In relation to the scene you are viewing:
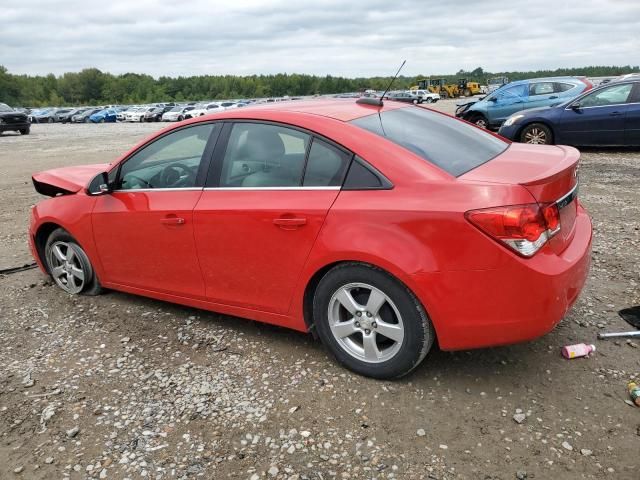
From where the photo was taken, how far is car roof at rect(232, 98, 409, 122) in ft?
11.1

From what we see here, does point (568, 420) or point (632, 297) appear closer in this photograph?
point (568, 420)

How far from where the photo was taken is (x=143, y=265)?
399 cm

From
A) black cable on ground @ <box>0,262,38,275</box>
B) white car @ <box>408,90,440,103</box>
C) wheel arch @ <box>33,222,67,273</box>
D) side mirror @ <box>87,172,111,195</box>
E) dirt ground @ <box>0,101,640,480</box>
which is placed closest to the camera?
dirt ground @ <box>0,101,640,480</box>

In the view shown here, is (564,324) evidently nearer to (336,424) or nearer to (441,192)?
(441,192)

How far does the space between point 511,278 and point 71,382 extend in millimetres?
2622

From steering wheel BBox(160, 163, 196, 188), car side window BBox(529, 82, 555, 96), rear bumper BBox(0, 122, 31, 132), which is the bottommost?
rear bumper BBox(0, 122, 31, 132)

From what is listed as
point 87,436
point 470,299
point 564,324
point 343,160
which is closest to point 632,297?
point 564,324

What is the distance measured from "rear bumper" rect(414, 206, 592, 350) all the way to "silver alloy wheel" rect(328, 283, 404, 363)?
0.26m

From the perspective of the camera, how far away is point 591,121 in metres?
11.1

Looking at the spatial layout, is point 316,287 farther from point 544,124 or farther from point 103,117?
point 103,117

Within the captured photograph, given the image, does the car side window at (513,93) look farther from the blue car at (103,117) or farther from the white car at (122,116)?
the blue car at (103,117)

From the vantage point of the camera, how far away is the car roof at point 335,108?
338cm

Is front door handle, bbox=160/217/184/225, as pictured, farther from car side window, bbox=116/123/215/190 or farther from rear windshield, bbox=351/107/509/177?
rear windshield, bbox=351/107/509/177

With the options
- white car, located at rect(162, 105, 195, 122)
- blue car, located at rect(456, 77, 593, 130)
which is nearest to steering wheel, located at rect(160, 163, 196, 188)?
blue car, located at rect(456, 77, 593, 130)
